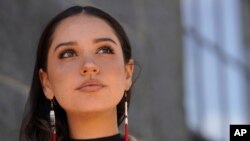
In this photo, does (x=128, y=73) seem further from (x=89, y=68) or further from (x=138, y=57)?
(x=138, y=57)

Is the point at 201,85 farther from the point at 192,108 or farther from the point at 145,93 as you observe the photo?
the point at 145,93

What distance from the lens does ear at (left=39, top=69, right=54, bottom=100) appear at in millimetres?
1900

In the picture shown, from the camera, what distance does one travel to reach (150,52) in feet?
13.7

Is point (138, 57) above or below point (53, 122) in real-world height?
above

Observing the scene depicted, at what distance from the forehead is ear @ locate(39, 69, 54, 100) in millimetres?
85

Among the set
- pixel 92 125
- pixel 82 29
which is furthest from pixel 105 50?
pixel 92 125

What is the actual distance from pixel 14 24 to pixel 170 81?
2.08m

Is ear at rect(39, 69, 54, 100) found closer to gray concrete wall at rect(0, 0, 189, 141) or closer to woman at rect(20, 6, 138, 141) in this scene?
woman at rect(20, 6, 138, 141)

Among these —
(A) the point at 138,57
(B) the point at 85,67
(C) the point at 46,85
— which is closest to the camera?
(B) the point at 85,67

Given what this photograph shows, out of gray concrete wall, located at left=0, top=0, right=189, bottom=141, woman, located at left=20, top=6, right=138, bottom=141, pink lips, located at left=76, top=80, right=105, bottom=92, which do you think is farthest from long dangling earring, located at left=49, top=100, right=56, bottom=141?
gray concrete wall, located at left=0, top=0, right=189, bottom=141

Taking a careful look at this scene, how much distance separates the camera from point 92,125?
6.13 feet

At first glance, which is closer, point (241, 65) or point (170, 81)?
point (170, 81)

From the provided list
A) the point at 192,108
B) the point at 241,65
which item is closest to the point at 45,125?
the point at 192,108

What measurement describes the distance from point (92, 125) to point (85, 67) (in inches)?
6.4
